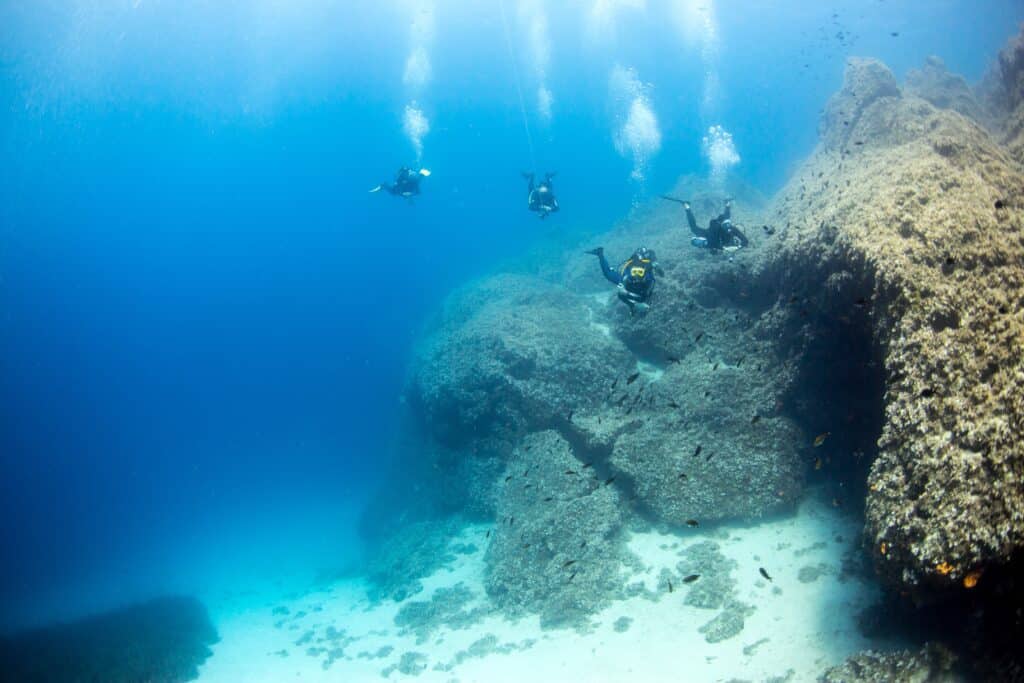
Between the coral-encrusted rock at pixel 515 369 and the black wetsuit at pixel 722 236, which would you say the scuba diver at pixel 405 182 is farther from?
the black wetsuit at pixel 722 236

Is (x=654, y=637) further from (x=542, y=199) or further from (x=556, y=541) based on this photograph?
(x=542, y=199)

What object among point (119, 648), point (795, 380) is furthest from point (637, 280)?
point (119, 648)

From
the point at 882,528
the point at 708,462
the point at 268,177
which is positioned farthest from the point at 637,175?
the point at 268,177

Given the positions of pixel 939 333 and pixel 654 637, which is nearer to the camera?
pixel 939 333

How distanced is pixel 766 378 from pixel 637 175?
62.8 meters

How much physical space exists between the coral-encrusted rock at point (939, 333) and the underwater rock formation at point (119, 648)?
1958 centimetres

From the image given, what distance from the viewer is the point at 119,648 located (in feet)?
53.4

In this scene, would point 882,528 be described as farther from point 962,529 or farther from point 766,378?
point 766,378

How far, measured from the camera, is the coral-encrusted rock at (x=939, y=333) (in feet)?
13.7

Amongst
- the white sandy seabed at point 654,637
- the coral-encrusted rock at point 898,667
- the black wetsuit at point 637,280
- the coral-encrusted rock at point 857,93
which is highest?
the coral-encrusted rock at point 857,93

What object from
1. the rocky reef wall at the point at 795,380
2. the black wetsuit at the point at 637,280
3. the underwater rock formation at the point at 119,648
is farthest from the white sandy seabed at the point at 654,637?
the black wetsuit at the point at 637,280

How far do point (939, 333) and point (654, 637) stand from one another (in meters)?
7.24

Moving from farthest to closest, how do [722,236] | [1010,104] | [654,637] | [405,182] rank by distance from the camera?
1. [1010,104]
2. [405,182]
3. [654,637]
4. [722,236]

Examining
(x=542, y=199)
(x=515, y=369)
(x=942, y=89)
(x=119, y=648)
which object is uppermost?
(x=942, y=89)
